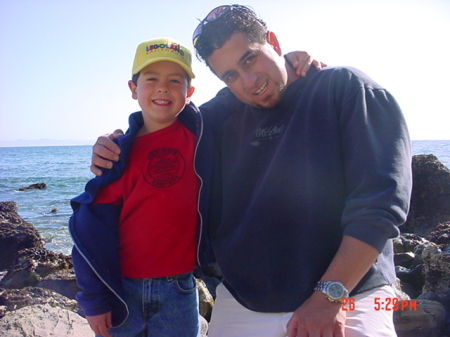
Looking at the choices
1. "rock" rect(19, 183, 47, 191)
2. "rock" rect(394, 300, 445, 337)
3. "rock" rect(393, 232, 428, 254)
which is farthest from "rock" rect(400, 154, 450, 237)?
"rock" rect(19, 183, 47, 191)

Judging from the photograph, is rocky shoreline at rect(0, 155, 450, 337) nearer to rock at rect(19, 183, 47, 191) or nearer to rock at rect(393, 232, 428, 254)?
rock at rect(393, 232, 428, 254)

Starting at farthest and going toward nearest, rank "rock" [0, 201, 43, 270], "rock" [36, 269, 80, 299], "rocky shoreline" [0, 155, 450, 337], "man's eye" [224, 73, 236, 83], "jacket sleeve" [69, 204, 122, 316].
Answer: "rock" [0, 201, 43, 270]
"rock" [36, 269, 80, 299]
"rocky shoreline" [0, 155, 450, 337]
"man's eye" [224, 73, 236, 83]
"jacket sleeve" [69, 204, 122, 316]

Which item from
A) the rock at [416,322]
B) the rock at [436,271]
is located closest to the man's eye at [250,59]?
the rock at [416,322]

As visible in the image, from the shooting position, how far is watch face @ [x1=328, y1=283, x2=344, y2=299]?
2096 mm

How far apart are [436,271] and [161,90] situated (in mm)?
4791

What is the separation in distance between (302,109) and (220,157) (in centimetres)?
82

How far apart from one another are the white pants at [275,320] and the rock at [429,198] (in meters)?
9.62

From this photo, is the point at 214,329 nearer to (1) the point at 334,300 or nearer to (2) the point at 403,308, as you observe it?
(1) the point at 334,300

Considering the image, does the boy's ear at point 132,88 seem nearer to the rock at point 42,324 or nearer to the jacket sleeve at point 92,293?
the jacket sleeve at point 92,293

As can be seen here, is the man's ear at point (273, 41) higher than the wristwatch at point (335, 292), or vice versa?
the man's ear at point (273, 41)

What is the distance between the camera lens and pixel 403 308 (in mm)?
4078

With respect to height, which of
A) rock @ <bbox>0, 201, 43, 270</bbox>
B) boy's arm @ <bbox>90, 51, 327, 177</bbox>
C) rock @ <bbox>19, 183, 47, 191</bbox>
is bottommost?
rock @ <bbox>19, 183, 47, 191</bbox>

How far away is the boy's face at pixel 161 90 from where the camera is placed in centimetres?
292

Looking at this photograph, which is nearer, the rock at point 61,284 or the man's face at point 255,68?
the man's face at point 255,68
